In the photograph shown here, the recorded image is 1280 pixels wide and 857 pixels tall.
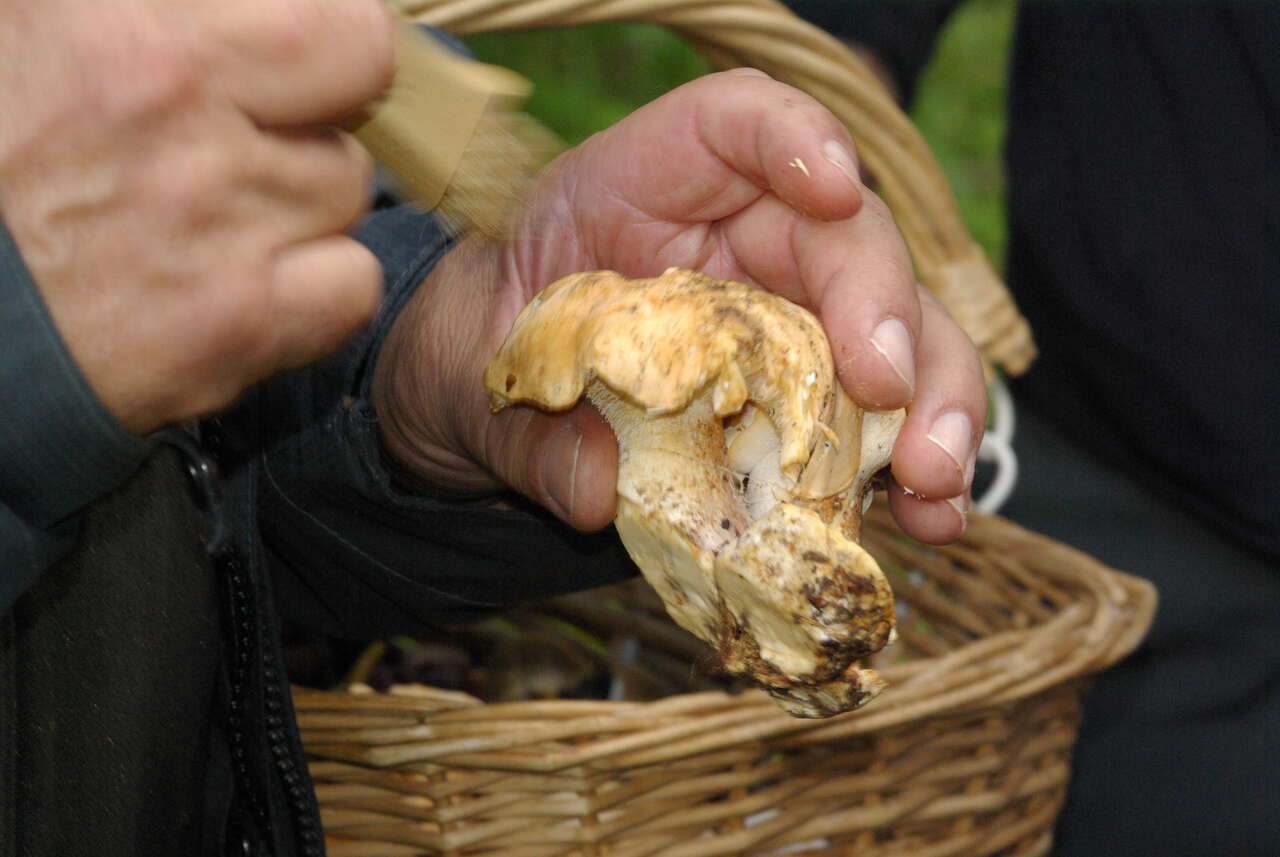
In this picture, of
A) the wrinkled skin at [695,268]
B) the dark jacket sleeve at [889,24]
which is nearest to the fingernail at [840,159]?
the wrinkled skin at [695,268]

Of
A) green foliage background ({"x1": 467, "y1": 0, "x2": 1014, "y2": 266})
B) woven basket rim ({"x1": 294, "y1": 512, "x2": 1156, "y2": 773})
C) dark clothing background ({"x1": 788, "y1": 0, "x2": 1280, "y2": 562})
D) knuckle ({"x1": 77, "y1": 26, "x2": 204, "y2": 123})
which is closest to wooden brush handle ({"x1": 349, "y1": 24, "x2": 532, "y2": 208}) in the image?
knuckle ({"x1": 77, "y1": 26, "x2": 204, "y2": 123})

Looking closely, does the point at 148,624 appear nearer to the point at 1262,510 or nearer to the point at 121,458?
the point at 121,458

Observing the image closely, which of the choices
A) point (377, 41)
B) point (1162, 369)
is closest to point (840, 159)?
point (377, 41)

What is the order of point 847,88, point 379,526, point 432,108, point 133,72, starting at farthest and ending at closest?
point 847,88
point 379,526
point 432,108
point 133,72

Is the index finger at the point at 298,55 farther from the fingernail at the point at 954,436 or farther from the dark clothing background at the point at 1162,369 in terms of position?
the dark clothing background at the point at 1162,369

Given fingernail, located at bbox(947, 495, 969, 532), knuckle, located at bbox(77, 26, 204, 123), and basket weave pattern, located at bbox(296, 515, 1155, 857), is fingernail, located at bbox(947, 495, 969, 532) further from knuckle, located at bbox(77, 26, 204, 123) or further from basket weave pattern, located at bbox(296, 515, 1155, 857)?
knuckle, located at bbox(77, 26, 204, 123)

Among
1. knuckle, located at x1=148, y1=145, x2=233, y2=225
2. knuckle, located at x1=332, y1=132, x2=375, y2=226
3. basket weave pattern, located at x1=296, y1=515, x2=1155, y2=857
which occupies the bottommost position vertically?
basket weave pattern, located at x1=296, y1=515, x2=1155, y2=857

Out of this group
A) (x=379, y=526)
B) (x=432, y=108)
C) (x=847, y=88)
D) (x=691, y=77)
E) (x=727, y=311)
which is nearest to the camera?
(x=432, y=108)

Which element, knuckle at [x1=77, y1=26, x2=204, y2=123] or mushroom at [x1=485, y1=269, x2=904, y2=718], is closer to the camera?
knuckle at [x1=77, y1=26, x2=204, y2=123]

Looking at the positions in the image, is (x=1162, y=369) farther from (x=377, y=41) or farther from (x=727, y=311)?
(x=377, y=41)
